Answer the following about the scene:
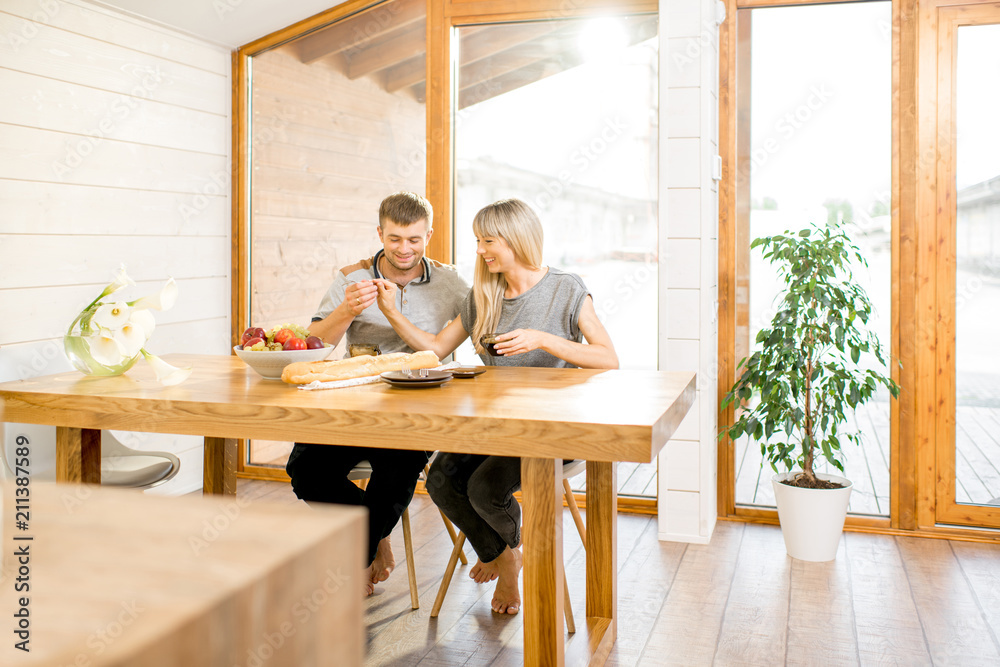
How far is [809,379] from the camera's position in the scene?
122 inches

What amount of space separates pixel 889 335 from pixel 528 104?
183 centimetres

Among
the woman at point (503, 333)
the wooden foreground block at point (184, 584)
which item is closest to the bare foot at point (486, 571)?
the woman at point (503, 333)

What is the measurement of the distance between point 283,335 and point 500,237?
0.74 m

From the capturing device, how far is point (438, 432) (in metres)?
1.67

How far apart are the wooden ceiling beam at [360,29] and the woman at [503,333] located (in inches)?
69.0

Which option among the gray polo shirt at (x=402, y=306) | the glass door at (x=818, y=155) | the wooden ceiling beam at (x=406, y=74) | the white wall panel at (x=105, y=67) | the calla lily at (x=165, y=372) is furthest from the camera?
the wooden ceiling beam at (x=406, y=74)

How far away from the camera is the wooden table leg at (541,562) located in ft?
5.71

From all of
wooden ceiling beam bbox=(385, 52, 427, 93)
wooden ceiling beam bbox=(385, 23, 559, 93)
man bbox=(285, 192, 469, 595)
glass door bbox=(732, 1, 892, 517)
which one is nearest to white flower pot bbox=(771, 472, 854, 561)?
glass door bbox=(732, 1, 892, 517)

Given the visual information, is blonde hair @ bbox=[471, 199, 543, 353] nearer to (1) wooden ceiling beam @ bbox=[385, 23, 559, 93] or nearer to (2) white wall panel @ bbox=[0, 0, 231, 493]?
(2) white wall panel @ bbox=[0, 0, 231, 493]

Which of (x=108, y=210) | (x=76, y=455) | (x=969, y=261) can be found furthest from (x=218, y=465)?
(x=969, y=261)

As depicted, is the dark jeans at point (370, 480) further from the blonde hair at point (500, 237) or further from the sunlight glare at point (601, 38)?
the sunlight glare at point (601, 38)

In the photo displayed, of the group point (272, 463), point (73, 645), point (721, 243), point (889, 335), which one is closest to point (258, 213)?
point (272, 463)

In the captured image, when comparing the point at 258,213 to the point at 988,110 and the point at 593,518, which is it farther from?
the point at 988,110

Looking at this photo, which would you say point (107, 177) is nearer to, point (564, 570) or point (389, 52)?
point (389, 52)
